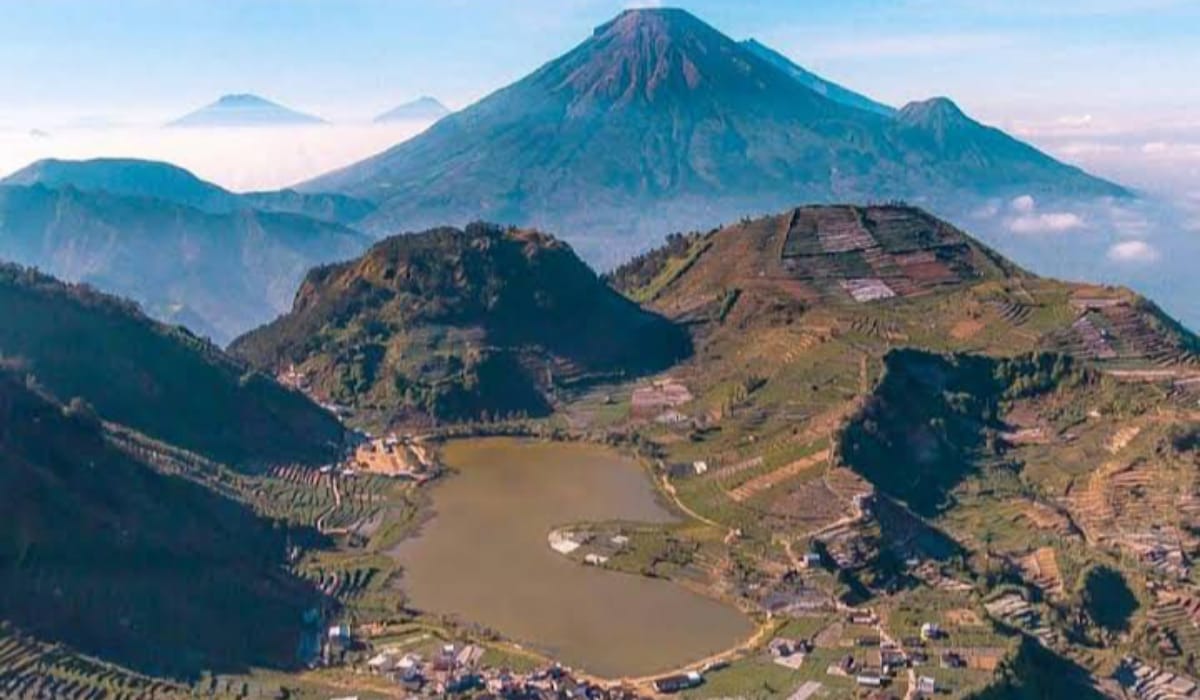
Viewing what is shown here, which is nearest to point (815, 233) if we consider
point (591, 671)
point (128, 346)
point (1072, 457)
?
point (1072, 457)

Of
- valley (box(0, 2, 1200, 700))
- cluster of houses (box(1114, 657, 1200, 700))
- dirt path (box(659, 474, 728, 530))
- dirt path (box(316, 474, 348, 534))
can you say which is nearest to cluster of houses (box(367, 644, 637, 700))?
valley (box(0, 2, 1200, 700))

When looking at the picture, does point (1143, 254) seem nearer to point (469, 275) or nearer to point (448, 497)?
point (469, 275)

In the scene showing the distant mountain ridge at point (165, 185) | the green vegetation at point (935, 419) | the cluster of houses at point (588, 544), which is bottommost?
the cluster of houses at point (588, 544)

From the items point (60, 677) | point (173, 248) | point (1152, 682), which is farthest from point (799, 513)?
point (173, 248)

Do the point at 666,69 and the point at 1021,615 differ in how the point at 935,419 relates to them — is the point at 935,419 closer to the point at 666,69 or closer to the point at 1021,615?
the point at 1021,615

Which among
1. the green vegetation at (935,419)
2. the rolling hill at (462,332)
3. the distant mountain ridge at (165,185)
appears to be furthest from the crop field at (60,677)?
the distant mountain ridge at (165,185)

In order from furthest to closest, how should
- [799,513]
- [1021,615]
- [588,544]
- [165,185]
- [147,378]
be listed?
[165,185]
[147,378]
[588,544]
[799,513]
[1021,615]

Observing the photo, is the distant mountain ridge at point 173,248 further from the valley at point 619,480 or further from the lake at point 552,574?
the lake at point 552,574
